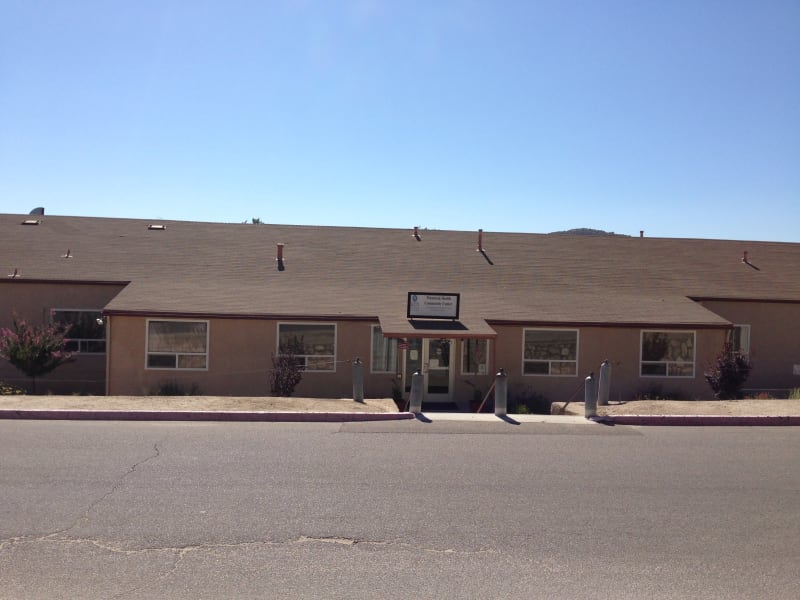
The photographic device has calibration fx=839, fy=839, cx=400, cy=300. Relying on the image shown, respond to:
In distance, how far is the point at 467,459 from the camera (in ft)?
35.0

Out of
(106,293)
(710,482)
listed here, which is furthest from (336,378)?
(710,482)

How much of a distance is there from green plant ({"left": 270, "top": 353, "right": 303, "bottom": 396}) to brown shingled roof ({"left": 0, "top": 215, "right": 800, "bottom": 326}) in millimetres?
1452

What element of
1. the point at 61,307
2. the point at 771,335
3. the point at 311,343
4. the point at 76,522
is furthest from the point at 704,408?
the point at 61,307

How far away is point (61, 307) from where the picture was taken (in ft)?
76.8

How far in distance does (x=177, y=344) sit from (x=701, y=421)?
12994 mm

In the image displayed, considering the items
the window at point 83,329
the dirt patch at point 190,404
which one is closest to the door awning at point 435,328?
the dirt patch at point 190,404

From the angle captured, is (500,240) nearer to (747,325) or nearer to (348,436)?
(747,325)

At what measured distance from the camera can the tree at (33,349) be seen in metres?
20.5

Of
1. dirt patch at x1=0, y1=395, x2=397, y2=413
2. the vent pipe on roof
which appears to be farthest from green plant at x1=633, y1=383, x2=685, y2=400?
the vent pipe on roof

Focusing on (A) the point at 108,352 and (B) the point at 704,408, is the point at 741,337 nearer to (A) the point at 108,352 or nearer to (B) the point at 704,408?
(B) the point at 704,408

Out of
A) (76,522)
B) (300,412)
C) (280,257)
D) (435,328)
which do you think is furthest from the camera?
(280,257)

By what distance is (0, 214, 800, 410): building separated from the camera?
21438 mm

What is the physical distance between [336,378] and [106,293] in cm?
724

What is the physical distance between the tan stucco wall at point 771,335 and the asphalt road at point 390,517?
13.7 meters
